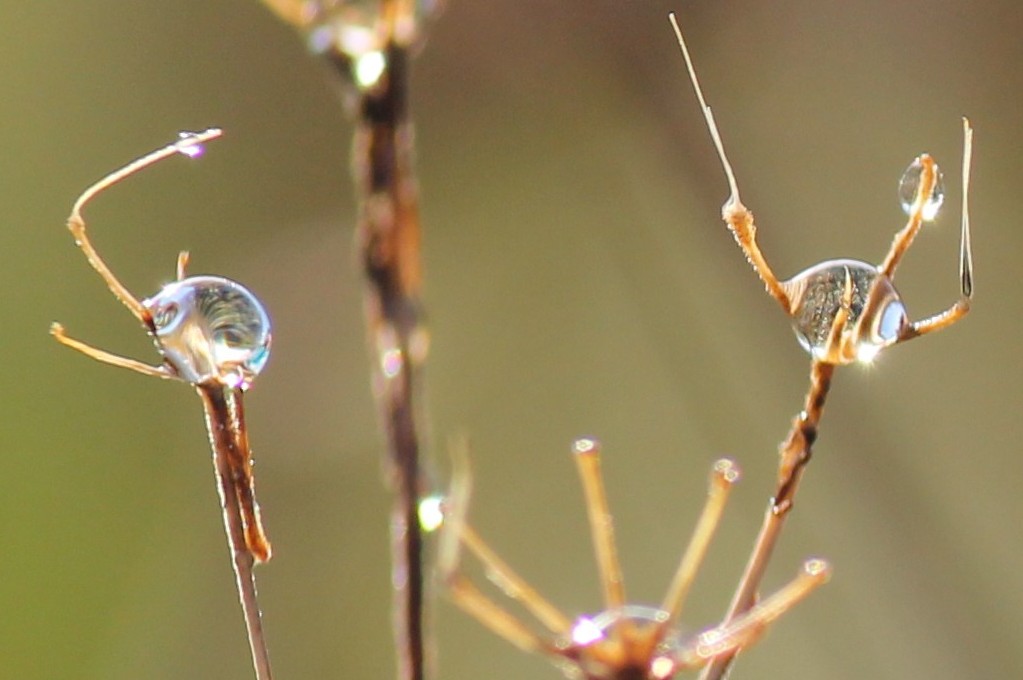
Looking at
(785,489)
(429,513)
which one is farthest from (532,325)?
(429,513)

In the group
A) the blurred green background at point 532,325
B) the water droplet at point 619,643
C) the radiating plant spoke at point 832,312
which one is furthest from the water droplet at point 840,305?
the blurred green background at point 532,325

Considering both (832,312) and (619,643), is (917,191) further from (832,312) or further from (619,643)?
(619,643)

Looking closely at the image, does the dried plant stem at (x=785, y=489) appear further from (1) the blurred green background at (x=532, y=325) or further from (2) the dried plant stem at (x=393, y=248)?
(1) the blurred green background at (x=532, y=325)

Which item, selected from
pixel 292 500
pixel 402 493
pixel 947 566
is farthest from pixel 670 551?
pixel 402 493

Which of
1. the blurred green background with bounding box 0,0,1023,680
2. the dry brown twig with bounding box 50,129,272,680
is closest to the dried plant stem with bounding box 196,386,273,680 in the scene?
the dry brown twig with bounding box 50,129,272,680

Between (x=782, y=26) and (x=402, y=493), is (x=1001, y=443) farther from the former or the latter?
(x=402, y=493)

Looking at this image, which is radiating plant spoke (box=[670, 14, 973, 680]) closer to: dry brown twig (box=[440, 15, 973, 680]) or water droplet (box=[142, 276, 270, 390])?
dry brown twig (box=[440, 15, 973, 680])

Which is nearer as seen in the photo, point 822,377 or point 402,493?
point 402,493
